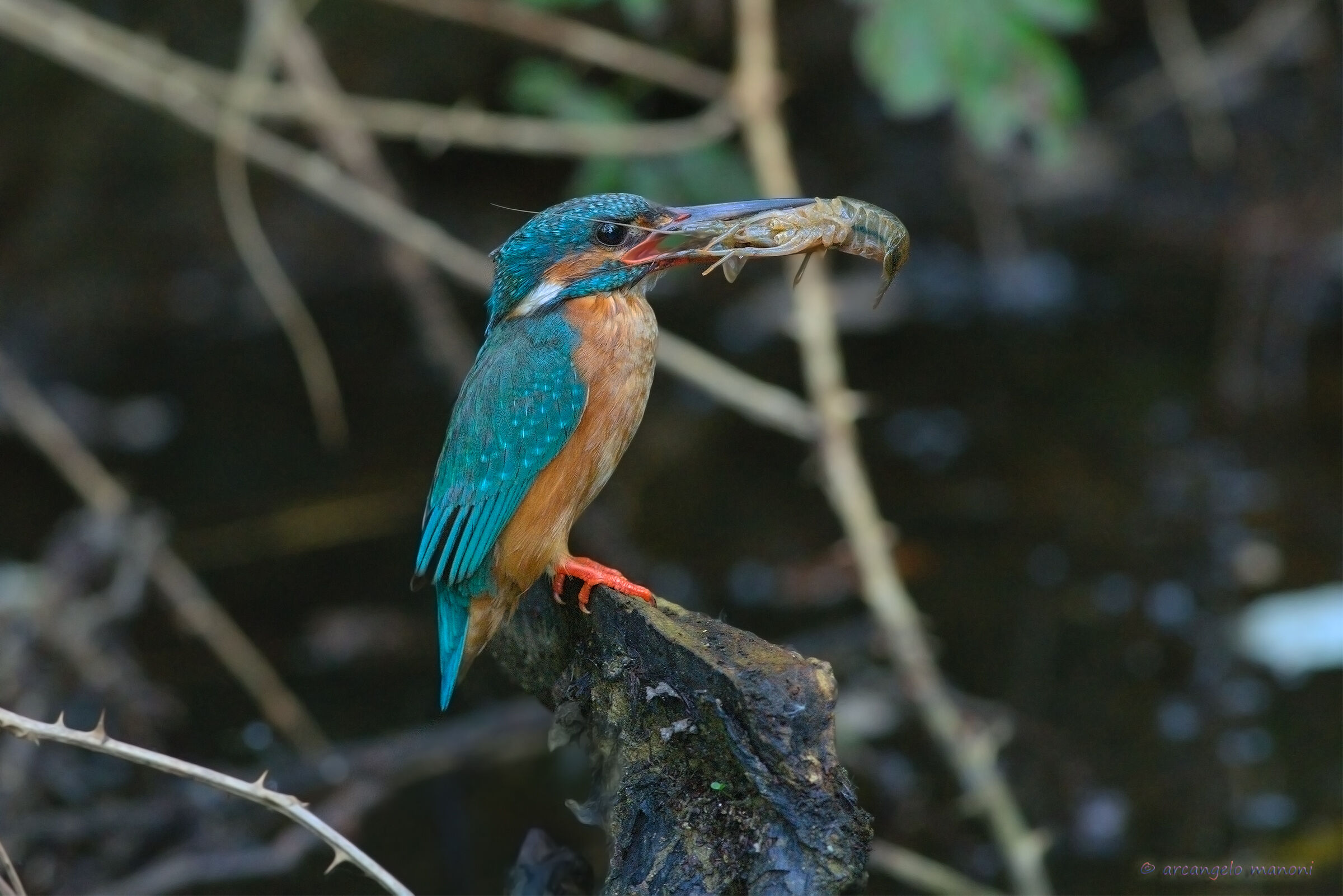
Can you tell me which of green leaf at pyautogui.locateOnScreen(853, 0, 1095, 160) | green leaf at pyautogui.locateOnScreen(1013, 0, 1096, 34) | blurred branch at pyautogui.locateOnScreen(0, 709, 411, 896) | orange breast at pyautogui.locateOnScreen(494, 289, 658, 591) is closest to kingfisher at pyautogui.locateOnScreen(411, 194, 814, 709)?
orange breast at pyautogui.locateOnScreen(494, 289, 658, 591)

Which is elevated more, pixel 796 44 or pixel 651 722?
pixel 796 44

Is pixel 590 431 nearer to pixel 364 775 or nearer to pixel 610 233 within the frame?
pixel 610 233

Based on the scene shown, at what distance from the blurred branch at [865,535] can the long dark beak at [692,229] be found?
90cm

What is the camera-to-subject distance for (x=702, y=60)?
26.0ft

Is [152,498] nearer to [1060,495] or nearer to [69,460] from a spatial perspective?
[69,460]

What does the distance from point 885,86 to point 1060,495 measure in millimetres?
2477

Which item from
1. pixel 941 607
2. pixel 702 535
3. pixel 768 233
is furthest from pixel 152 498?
pixel 768 233

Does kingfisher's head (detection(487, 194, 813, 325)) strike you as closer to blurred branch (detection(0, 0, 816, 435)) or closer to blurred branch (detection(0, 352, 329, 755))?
blurred branch (detection(0, 0, 816, 435))

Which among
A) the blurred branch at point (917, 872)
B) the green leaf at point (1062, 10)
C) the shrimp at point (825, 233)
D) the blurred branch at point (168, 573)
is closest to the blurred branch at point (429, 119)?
the green leaf at point (1062, 10)

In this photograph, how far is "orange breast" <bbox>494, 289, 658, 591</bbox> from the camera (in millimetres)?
2781

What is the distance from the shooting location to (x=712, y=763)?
2141 millimetres

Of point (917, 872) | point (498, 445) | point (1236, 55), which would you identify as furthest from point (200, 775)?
point (1236, 55)

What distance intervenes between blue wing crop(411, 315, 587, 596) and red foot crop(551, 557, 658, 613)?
17 cm

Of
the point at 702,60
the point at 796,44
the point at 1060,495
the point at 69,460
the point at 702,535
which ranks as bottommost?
the point at 69,460
